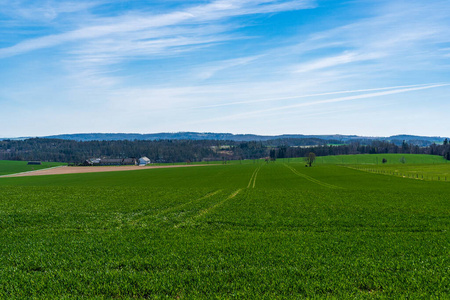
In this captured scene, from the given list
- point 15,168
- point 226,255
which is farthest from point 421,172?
point 15,168

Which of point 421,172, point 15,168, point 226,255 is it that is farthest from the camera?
point 15,168

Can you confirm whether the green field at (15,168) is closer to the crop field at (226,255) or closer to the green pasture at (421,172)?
the crop field at (226,255)

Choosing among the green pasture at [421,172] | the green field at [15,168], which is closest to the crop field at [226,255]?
the green pasture at [421,172]

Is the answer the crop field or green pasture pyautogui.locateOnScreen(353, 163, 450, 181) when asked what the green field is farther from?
green pasture pyautogui.locateOnScreen(353, 163, 450, 181)

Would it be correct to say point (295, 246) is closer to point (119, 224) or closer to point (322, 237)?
point (322, 237)

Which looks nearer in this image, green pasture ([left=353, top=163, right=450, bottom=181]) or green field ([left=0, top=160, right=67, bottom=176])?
Answer: green pasture ([left=353, top=163, right=450, bottom=181])

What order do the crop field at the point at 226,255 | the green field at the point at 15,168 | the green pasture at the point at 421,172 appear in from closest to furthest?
the crop field at the point at 226,255
the green pasture at the point at 421,172
the green field at the point at 15,168

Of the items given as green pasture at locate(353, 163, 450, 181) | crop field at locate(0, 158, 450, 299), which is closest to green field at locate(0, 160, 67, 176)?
crop field at locate(0, 158, 450, 299)

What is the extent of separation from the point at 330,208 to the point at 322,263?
1732 cm

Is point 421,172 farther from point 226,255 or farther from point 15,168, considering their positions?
point 15,168

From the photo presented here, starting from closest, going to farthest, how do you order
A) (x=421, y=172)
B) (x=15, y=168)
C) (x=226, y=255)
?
1. (x=226, y=255)
2. (x=421, y=172)
3. (x=15, y=168)

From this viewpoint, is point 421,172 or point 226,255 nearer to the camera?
point 226,255

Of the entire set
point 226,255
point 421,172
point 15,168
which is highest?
point 226,255

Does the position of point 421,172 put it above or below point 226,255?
below
